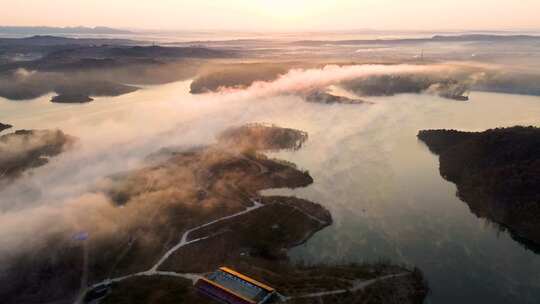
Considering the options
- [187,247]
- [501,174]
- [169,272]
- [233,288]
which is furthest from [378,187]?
[169,272]

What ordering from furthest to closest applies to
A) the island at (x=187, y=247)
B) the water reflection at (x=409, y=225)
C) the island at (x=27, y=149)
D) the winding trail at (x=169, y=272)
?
the island at (x=27, y=149)
the water reflection at (x=409, y=225)
the winding trail at (x=169, y=272)
the island at (x=187, y=247)

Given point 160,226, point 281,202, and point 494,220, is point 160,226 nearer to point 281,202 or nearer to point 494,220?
point 281,202

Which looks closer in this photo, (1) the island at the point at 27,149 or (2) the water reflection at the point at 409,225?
(2) the water reflection at the point at 409,225

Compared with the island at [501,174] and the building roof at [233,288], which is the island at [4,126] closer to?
the building roof at [233,288]

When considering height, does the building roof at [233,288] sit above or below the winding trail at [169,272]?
above

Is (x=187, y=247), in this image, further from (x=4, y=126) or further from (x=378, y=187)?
(x=4, y=126)

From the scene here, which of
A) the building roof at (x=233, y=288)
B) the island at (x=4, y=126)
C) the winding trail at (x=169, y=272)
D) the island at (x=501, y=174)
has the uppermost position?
the island at (x=501, y=174)

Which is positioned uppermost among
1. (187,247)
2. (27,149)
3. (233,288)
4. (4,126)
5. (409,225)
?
(27,149)

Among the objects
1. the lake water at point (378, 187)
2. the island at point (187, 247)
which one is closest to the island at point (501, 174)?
the lake water at point (378, 187)
